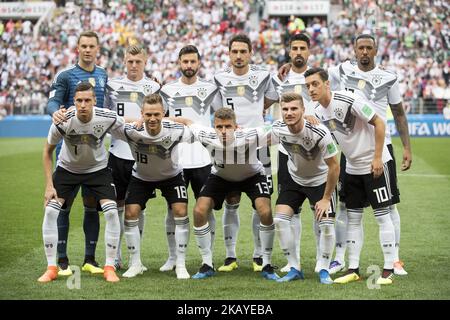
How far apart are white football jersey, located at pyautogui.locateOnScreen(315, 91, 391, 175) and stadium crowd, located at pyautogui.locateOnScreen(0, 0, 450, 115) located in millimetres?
22322

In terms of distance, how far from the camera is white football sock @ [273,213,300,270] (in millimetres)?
7922

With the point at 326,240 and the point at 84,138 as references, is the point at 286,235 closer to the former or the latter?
the point at 326,240

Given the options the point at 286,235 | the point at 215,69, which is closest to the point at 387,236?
the point at 286,235

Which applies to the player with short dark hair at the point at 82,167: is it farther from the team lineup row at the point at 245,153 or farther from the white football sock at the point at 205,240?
the white football sock at the point at 205,240

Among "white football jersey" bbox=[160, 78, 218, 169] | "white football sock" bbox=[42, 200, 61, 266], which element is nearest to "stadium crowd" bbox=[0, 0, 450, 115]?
"white football jersey" bbox=[160, 78, 218, 169]

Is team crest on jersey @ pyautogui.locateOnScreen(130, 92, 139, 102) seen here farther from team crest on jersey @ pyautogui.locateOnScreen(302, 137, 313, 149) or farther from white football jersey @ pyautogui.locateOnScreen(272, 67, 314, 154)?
team crest on jersey @ pyautogui.locateOnScreen(302, 137, 313, 149)

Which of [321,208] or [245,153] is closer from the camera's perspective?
[321,208]

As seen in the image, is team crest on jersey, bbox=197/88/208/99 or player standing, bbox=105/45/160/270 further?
team crest on jersey, bbox=197/88/208/99

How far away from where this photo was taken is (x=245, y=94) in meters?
→ 8.93

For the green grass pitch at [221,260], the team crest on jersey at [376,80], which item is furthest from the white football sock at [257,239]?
the team crest on jersey at [376,80]

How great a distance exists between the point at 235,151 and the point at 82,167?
1.51m

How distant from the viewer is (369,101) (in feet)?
28.1

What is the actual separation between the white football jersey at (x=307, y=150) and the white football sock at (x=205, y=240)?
101 centimetres
